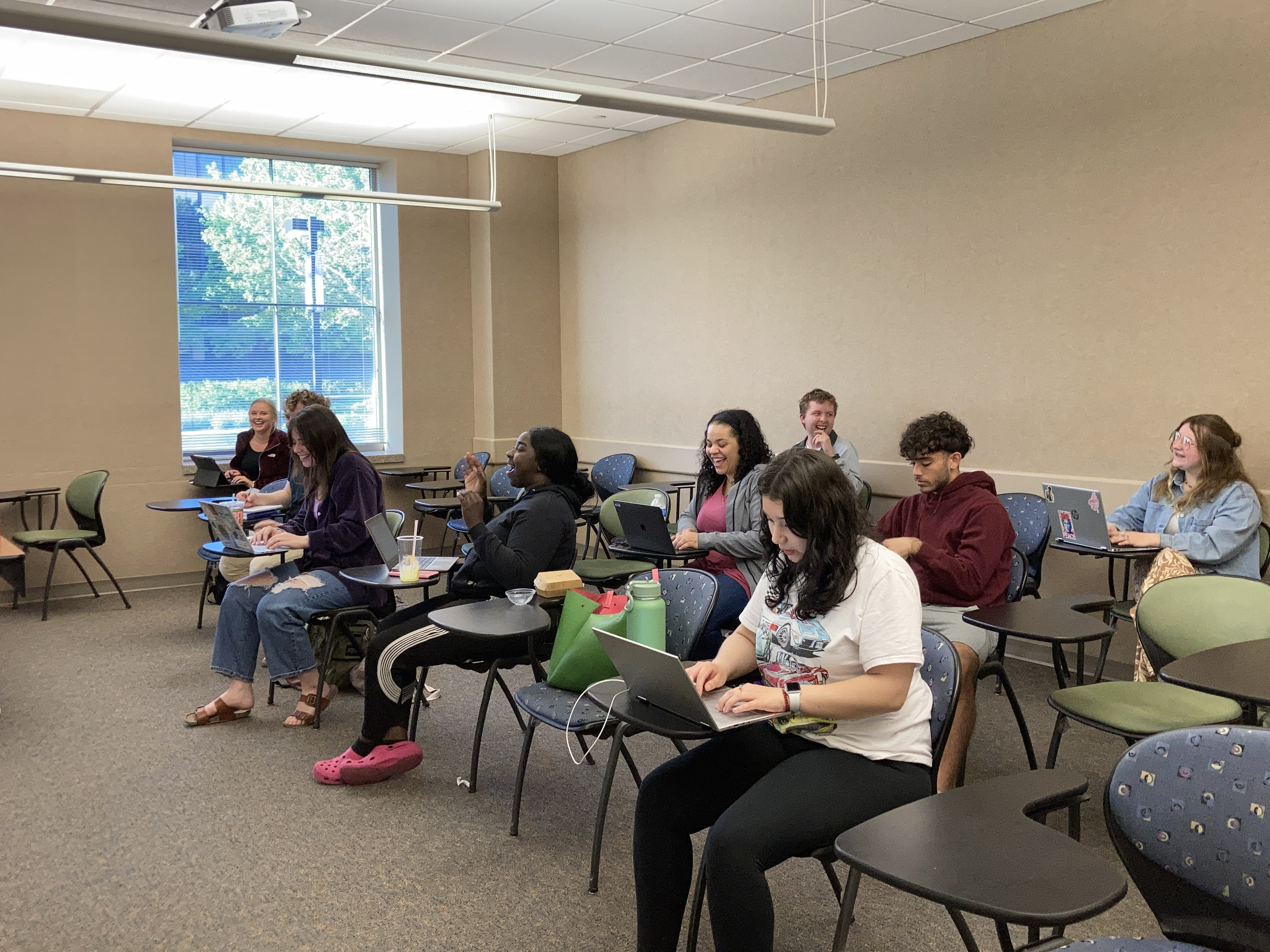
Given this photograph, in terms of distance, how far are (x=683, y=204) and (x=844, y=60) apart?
1.88 metres

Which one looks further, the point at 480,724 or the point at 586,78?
the point at 586,78

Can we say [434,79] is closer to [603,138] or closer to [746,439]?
[746,439]

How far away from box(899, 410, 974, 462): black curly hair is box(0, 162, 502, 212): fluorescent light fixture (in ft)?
13.7

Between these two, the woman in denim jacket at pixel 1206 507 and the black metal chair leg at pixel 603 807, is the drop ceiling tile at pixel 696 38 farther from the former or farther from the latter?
the black metal chair leg at pixel 603 807

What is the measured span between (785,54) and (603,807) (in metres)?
4.29

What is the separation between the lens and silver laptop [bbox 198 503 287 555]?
4312 mm

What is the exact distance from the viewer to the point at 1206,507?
14.0ft

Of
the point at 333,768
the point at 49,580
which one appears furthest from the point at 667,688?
the point at 49,580

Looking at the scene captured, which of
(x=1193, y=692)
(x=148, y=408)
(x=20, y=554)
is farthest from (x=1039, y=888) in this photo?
(x=148, y=408)

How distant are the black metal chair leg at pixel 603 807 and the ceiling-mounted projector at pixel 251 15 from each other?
3.63 meters

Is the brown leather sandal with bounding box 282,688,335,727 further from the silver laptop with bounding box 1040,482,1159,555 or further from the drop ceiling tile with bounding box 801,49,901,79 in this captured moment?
the drop ceiling tile with bounding box 801,49,901,79

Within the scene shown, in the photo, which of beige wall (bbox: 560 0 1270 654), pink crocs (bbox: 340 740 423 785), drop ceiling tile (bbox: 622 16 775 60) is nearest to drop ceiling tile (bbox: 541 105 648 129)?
beige wall (bbox: 560 0 1270 654)

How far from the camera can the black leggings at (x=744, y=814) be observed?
2.04 metres

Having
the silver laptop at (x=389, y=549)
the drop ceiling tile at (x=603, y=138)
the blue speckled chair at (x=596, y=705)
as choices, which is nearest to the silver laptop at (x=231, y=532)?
the silver laptop at (x=389, y=549)
